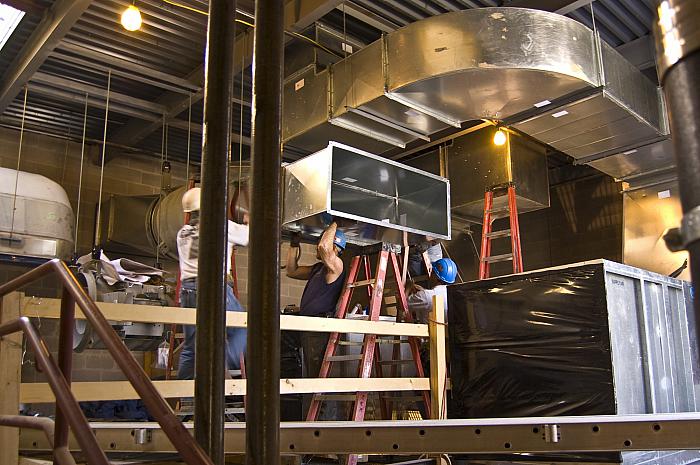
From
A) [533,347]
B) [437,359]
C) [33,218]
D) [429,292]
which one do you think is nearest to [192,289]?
[437,359]

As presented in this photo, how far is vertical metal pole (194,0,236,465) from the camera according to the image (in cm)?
232

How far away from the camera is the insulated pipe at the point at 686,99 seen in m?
0.86

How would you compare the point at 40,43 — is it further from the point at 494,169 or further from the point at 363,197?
the point at 494,169

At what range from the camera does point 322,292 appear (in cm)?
669

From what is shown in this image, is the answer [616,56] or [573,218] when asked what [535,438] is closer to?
[616,56]

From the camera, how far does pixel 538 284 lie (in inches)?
219

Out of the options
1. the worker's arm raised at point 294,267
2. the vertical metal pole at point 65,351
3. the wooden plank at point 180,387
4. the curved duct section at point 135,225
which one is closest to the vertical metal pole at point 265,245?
the vertical metal pole at point 65,351

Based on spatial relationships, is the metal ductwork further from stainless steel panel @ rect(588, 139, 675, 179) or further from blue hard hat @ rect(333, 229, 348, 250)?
blue hard hat @ rect(333, 229, 348, 250)

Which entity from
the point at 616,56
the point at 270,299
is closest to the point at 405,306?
the point at 616,56

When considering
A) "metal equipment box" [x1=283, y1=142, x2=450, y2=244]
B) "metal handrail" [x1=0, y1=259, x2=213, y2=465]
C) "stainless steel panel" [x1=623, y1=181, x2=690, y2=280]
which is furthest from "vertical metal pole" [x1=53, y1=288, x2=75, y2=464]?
"stainless steel panel" [x1=623, y1=181, x2=690, y2=280]

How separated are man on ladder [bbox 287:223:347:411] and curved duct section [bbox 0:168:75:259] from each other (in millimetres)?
3380

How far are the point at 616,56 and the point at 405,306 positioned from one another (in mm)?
3115

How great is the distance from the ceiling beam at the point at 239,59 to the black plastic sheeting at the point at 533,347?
299 cm

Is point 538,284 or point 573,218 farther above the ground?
point 573,218
